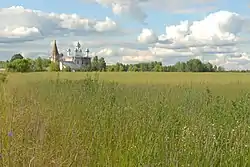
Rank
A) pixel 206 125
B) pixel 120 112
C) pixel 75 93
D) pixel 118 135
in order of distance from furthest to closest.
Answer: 1. pixel 75 93
2. pixel 120 112
3. pixel 118 135
4. pixel 206 125

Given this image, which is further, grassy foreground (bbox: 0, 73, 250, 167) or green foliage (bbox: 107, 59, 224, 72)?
green foliage (bbox: 107, 59, 224, 72)

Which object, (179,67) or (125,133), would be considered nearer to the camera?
(125,133)

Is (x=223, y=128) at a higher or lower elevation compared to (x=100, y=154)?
higher

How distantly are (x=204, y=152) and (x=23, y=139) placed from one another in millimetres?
2205

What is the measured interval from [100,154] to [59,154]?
48 cm

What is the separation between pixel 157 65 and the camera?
206ft

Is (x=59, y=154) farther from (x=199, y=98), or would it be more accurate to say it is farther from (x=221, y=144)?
(x=199, y=98)

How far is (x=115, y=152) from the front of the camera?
4184 millimetres

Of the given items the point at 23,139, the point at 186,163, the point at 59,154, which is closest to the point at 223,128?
the point at 186,163

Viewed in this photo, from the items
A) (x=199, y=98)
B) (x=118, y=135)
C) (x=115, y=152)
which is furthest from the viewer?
(x=199, y=98)

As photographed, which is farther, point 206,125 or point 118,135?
point 118,135

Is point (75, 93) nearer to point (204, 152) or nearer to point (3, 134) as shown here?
point (3, 134)

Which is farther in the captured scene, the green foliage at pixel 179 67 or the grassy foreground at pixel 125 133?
the green foliage at pixel 179 67

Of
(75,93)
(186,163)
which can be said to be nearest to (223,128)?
(186,163)
